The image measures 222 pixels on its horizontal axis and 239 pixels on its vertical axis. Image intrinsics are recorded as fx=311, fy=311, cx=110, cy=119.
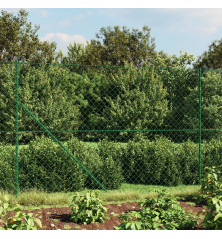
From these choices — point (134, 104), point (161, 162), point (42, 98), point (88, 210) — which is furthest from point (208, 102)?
point (88, 210)

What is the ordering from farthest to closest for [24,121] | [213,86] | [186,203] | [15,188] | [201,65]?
[201,65]
[213,86]
[24,121]
[15,188]
[186,203]

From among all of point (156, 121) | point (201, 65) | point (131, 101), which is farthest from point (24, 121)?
point (201, 65)

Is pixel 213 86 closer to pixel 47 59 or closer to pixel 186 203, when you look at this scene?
pixel 186 203

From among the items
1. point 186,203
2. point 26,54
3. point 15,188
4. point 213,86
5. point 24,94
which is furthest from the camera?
point 26,54

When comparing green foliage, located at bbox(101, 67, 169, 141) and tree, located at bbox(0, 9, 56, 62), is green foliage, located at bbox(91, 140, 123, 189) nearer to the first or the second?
green foliage, located at bbox(101, 67, 169, 141)

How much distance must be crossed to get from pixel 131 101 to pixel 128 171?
229 inches

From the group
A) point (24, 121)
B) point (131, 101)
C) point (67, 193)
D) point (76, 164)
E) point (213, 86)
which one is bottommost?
point (67, 193)

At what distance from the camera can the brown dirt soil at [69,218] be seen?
378cm

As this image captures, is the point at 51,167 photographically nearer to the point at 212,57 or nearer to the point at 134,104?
the point at 134,104

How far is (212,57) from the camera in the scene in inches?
979

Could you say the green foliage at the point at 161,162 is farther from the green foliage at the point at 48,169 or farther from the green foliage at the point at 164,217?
the green foliage at the point at 164,217

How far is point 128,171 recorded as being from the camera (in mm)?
6941

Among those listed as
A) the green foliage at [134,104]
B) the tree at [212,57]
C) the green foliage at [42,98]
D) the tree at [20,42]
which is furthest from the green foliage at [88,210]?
the tree at [212,57]

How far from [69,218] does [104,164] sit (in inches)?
88.6
